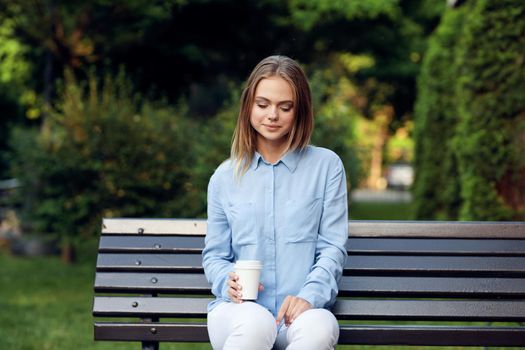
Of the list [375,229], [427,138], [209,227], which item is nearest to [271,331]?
[209,227]

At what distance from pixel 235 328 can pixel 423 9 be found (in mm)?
18707

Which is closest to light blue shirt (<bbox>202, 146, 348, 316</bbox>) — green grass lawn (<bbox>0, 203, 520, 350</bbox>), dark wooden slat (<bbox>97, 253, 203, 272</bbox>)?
dark wooden slat (<bbox>97, 253, 203, 272</bbox>)

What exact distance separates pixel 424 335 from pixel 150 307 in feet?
3.93

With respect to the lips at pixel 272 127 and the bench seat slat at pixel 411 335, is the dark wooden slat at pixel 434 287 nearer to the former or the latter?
the bench seat slat at pixel 411 335

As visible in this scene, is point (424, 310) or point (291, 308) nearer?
point (291, 308)

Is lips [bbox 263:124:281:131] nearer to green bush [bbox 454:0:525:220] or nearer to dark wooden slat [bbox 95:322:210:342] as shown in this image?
dark wooden slat [bbox 95:322:210:342]

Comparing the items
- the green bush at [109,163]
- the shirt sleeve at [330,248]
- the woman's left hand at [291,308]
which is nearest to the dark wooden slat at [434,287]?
the shirt sleeve at [330,248]

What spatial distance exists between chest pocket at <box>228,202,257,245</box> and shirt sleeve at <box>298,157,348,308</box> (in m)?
0.27

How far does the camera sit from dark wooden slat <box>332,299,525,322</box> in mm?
3887

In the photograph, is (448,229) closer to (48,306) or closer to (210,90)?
(48,306)

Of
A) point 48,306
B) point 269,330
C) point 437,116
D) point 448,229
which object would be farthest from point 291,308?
point 437,116

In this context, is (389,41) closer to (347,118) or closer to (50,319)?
(347,118)

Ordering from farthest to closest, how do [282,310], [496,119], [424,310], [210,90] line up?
[210,90]
[496,119]
[424,310]
[282,310]

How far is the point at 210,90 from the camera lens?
74.3 ft
